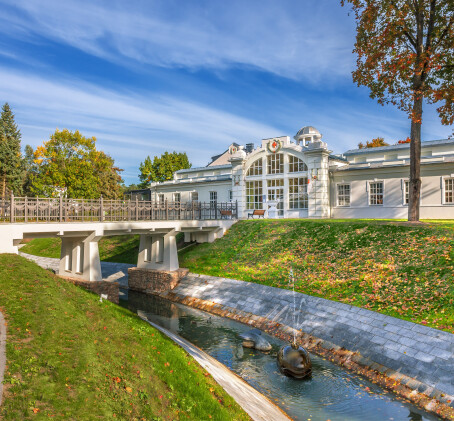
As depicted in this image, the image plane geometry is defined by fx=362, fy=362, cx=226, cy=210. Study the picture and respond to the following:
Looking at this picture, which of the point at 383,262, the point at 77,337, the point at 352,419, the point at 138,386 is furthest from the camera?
the point at 383,262

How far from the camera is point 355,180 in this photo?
30.7 meters

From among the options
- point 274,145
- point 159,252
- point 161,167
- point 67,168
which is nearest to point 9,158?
point 67,168

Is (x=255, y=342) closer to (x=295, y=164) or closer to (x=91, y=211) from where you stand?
(x=91, y=211)

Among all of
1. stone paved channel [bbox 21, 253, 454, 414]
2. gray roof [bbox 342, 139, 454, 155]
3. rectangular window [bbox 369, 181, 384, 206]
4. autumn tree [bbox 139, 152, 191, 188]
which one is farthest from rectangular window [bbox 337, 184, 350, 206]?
autumn tree [bbox 139, 152, 191, 188]

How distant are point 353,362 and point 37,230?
51.4 feet

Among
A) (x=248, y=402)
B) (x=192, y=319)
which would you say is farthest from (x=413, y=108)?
(x=248, y=402)

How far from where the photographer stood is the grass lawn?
581cm

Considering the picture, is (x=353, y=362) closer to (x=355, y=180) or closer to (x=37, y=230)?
(x=37, y=230)

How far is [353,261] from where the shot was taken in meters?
18.7

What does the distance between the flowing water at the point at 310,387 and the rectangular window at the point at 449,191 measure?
61.9 feet

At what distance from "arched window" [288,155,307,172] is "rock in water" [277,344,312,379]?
73.9 ft

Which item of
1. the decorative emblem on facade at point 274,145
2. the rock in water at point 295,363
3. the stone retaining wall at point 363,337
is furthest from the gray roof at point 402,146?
the rock in water at point 295,363

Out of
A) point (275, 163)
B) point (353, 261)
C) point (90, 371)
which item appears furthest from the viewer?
point (275, 163)

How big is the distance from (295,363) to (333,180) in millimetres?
22876
